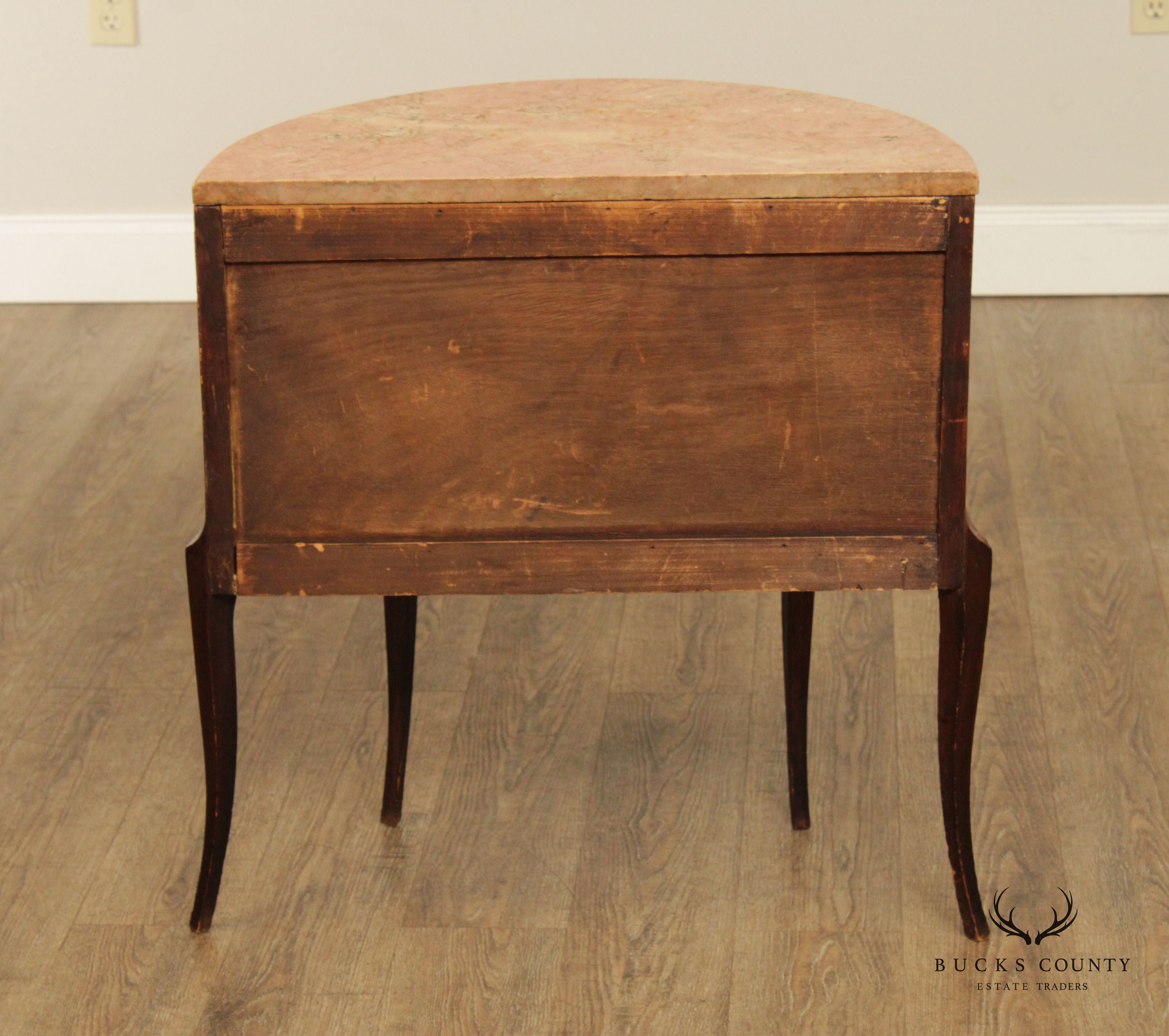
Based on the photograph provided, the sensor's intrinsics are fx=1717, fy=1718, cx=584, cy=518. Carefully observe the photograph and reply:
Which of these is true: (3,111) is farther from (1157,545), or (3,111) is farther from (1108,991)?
(1108,991)

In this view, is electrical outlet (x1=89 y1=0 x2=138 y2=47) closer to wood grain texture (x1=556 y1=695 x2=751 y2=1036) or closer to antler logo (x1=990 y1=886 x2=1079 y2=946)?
wood grain texture (x1=556 y1=695 x2=751 y2=1036)

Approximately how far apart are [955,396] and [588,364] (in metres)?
0.27

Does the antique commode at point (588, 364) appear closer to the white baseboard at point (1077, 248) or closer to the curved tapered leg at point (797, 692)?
the curved tapered leg at point (797, 692)

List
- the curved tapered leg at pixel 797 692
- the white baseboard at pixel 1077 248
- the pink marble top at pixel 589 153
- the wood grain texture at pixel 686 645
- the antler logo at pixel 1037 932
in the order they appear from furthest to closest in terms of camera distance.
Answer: the white baseboard at pixel 1077 248 < the wood grain texture at pixel 686 645 < the curved tapered leg at pixel 797 692 < the antler logo at pixel 1037 932 < the pink marble top at pixel 589 153

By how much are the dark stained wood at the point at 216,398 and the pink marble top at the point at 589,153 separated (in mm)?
32

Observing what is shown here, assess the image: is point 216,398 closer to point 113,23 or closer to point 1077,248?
point 113,23

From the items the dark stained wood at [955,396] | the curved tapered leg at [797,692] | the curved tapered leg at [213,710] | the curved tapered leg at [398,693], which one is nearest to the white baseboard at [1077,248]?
the curved tapered leg at [797,692]

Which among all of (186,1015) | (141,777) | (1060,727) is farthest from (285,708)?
(1060,727)

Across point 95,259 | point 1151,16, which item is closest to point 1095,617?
point 1151,16

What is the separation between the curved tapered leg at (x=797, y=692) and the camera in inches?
62.9

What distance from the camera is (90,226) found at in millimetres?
3311

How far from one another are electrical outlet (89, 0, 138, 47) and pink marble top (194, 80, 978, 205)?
75.0 inches

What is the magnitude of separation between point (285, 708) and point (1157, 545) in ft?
3.76

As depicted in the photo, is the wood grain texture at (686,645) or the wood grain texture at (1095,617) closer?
the wood grain texture at (1095,617)
